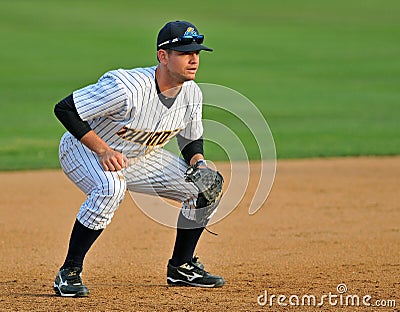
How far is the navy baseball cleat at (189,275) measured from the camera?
493 cm

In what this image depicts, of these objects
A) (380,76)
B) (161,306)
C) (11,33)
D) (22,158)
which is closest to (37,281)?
(161,306)

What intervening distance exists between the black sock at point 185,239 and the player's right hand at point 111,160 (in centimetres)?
59

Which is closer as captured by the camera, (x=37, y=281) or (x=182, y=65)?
(x=182, y=65)

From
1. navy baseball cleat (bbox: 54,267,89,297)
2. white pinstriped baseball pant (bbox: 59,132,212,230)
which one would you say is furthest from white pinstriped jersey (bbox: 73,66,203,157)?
navy baseball cleat (bbox: 54,267,89,297)

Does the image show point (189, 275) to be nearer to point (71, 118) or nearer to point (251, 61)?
point (71, 118)

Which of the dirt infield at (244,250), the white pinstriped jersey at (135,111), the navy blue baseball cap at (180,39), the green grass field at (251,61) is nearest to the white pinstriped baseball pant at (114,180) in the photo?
the white pinstriped jersey at (135,111)

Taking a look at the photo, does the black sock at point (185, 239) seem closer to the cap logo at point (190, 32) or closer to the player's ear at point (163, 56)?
the player's ear at point (163, 56)

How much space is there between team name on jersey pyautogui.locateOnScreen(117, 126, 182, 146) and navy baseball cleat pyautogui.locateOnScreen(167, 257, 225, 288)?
76cm

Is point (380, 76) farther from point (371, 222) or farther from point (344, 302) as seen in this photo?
point (344, 302)

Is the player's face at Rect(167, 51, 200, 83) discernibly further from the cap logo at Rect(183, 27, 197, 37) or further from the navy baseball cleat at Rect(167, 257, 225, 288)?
the navy baseball cleat at Rect(167, 257, 225, 288)

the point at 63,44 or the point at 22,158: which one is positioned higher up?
the point at 63,44

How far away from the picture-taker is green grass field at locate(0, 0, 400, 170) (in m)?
12.1

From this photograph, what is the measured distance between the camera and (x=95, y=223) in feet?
14.8

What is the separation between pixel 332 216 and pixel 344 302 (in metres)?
2.82
